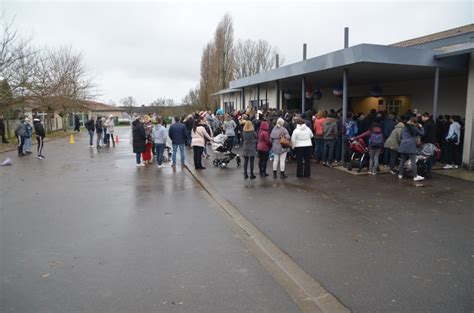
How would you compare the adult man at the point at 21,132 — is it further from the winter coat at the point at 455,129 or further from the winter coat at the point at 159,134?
the winter coat at the point at 455,129

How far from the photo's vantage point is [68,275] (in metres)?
4.25

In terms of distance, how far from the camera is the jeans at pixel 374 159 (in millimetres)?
10603

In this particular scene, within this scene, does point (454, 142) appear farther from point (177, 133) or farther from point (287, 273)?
point (287, 273)

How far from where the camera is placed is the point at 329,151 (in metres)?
12.2

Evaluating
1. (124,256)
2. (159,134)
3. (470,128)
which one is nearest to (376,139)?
(470,128)

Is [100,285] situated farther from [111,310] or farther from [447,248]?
[447,248]

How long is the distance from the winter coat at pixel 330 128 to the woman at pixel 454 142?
3369 millimetres

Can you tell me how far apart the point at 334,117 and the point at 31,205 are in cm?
896

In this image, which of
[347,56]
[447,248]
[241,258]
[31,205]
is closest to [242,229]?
[241,258]

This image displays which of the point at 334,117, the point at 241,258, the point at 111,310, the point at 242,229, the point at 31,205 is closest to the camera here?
the point at 111,310

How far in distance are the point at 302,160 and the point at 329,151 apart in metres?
2.21

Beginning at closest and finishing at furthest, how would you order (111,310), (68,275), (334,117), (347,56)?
(111,310) → (68,275) → (347,56) → (334,117)

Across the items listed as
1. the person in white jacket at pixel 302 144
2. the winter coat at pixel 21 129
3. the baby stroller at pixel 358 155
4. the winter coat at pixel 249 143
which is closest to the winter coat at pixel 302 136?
the person in white jacket at pixel 302 144

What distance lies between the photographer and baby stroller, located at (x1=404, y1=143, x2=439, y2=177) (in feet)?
32.7
